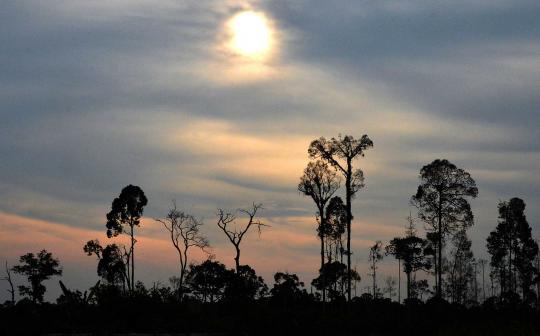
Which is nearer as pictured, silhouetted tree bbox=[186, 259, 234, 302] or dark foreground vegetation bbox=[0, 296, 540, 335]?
dark foreground vegetation bbox=[0, 296, 540, 335]

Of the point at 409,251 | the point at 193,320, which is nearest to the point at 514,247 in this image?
the point at 409,251

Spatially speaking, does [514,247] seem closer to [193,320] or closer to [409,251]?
[409,251]

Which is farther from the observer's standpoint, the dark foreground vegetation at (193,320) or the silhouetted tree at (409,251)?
the silhouetted tree at (409,251)

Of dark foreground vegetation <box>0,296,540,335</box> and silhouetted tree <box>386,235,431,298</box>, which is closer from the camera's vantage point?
dark foreground vegetation <box>0,296,540,335</box>

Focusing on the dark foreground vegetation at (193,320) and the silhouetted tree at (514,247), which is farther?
the silhouetted tree at (514,247)

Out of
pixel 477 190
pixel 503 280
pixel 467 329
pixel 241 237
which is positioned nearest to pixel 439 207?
pixel 477 190

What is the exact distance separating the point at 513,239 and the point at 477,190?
3186 centimetres

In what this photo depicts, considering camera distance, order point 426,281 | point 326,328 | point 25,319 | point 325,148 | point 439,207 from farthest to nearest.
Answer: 1. point 426,281
2. point 439,207
3. point 325,148
4. point 326,328
5. point 25,319

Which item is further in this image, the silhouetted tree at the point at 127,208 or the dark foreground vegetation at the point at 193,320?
the silhouetted tree at the point at 127,208

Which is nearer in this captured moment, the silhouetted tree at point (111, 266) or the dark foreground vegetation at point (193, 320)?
the dark foreground vegetation at point (193, 320)

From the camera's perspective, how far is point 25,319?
101ft

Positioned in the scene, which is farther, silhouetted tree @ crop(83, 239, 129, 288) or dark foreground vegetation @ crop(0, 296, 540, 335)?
silhouetted tree @ crop(83, 239, 129, 288)

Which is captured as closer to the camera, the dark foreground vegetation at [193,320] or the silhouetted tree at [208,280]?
the dark foreground vegetation at [193,320]

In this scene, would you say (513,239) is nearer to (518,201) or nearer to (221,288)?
(518,201)
